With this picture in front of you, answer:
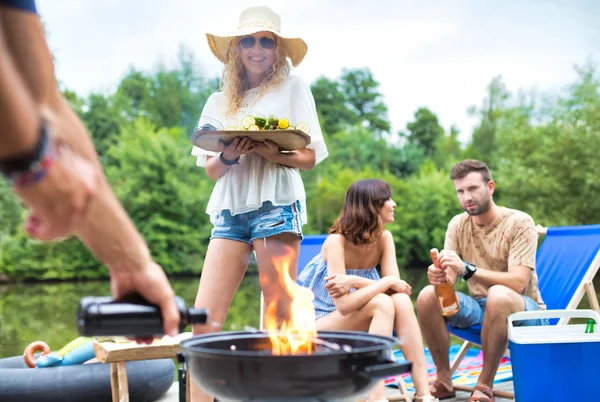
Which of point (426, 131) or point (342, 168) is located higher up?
point (426, 131)

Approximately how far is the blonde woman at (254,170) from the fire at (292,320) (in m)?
0.04

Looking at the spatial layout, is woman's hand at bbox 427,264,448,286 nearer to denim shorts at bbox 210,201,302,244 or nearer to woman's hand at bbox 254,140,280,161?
denim shorts at bbox 210,201,302,244

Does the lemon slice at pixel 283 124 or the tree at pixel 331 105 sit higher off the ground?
the tree at pixel 331 105

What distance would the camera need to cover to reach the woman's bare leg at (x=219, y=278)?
8.03ft

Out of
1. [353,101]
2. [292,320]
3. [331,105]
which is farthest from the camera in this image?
[353,101]

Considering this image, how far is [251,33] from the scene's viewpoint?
2623 mm

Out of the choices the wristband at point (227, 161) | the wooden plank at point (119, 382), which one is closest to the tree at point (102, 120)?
the wooden plank at point (119, 382)

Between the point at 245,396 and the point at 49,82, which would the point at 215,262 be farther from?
the point at 49,82

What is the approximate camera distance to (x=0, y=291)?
17.3m

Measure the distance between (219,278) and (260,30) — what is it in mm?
938

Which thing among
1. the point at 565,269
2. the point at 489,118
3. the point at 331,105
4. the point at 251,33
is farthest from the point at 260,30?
the point at 331,105

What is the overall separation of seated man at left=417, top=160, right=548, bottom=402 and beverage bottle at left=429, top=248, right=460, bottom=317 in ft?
0.11

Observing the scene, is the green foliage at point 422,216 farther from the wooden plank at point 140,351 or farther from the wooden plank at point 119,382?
the wooden plank at point 140,351

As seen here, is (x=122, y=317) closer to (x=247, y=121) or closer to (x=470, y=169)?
(x=247, y=121)
